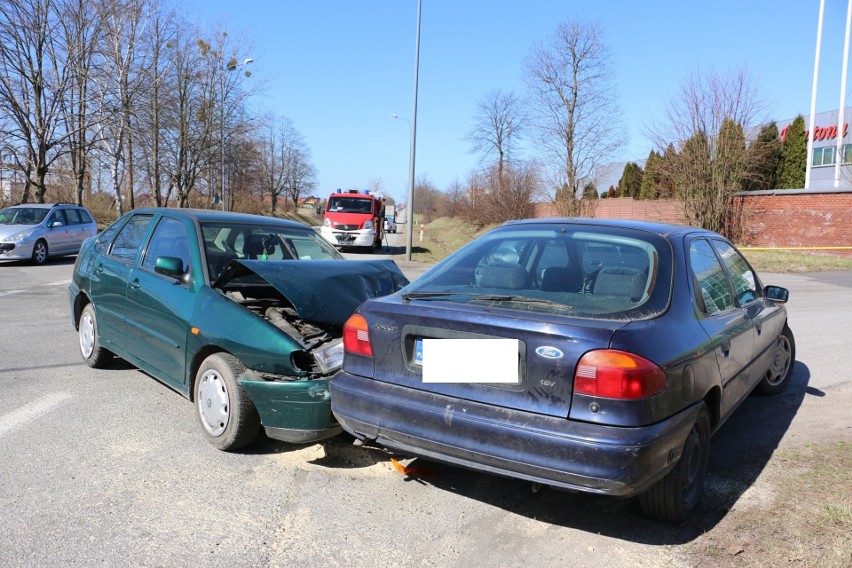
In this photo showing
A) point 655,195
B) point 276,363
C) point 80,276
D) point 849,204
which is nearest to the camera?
point 276,363

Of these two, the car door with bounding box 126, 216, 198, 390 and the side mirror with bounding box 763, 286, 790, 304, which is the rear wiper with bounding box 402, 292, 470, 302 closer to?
the car door with bounding box 126, 216, 198, 390

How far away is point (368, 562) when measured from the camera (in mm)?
2777

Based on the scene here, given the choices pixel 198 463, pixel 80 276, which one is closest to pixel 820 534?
pixel 198 463

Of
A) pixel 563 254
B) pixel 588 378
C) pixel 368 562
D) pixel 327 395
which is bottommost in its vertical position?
pixel 368 562

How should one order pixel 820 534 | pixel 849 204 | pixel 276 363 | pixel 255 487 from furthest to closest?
pixel 849 204
pixel 276 363
pixel 255 487
pixel 820 534

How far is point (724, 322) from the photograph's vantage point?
359 centimetres

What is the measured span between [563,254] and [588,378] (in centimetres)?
113

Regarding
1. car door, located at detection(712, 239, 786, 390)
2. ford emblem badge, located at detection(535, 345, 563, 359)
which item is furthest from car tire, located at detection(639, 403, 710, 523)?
car door, located at detection(712, 239, 786, 390)

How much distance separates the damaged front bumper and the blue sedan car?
0.90ft

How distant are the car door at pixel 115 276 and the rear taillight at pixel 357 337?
8.43 feet

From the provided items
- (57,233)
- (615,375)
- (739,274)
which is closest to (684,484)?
(615,375)

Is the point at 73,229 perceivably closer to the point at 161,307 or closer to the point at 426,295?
the point at 161,307

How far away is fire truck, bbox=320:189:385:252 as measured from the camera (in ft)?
81.5

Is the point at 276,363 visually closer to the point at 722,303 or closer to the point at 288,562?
the point at 288,562
